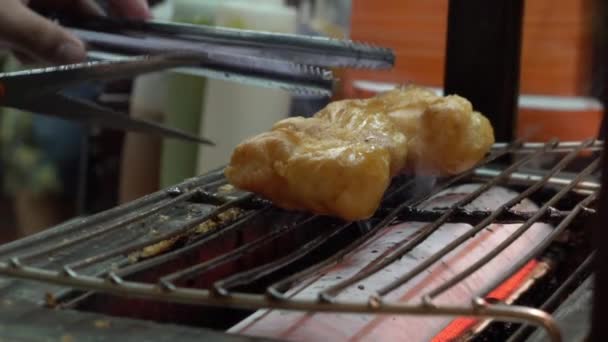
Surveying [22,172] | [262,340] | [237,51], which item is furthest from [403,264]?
[22,172]

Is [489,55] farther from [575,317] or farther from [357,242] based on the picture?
[575,317]

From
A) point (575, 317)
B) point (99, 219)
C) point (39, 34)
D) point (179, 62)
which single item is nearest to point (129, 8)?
point (39, 34)

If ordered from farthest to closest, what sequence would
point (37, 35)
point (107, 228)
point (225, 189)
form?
1. point (37, 35)
2. point (225, 189)
3. point (107, 228)

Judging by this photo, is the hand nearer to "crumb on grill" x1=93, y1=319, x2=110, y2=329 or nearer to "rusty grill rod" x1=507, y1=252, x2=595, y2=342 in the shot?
"crumb on grill" x1=93, y1=319, x2=110, y2=329

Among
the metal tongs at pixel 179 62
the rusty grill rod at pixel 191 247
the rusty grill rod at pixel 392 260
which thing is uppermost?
the metal tongs at pixel 179 62

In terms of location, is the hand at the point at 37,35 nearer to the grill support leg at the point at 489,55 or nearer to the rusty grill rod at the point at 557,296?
the grill support leg at the point at 489,55

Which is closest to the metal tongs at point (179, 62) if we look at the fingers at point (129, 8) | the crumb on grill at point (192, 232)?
the fingers at point (129, 8)
